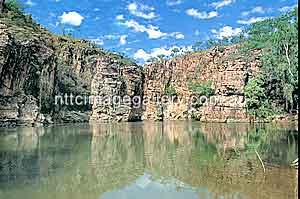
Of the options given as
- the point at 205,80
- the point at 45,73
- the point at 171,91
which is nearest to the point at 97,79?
the point at 45,73

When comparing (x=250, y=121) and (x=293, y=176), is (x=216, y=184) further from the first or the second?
(x=250, y=121)

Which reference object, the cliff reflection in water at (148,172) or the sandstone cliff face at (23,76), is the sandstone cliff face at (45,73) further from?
the cliff reflection in water at (148,172)

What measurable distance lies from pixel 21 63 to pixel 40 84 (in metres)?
4.70

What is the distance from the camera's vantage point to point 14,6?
61.7m

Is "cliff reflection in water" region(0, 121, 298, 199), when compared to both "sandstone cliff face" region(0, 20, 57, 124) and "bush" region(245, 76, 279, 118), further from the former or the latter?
"sandstone cliff face" region(0, 20, 57, 124)

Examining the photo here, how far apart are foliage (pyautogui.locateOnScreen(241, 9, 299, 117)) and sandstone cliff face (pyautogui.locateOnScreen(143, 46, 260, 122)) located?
3.67 metres

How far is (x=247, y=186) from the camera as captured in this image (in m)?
12.4

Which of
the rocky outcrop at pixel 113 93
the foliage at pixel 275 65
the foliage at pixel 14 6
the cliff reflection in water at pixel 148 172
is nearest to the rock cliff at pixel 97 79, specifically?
the rocky outcrop at pixel 113 93

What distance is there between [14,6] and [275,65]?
47.9m

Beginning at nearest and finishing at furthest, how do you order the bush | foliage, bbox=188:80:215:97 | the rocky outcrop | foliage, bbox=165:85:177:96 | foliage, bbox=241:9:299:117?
foliage, bbox=241:9:299:117, the bush, foliage, bbox=188:80:215:97, the rocky outcrop, foliage, bbox=165:85:177:96

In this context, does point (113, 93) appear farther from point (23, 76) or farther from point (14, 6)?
point (14, 6)

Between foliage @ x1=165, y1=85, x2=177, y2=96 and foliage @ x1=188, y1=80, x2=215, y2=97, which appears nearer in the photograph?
foliage @ x1=188, y1=80, x2=215, y2=97

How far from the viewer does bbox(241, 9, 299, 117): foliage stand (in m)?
24.3

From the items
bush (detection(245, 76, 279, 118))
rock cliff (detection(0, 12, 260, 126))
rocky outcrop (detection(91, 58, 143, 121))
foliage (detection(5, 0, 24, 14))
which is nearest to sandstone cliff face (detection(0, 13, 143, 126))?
rock cliff (detection(0, 12, 260, 126))
